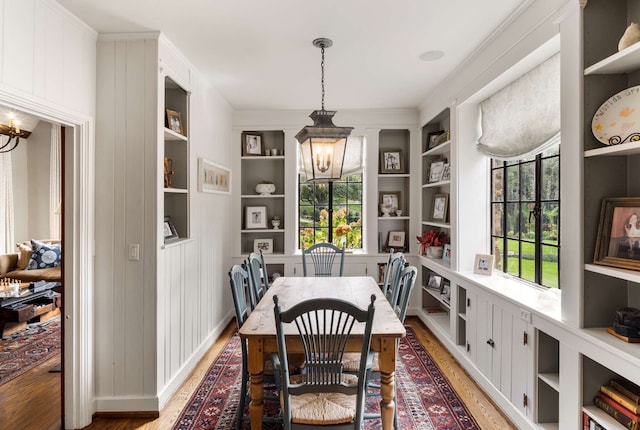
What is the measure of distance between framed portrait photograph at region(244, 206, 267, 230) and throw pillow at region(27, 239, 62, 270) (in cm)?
→ 319

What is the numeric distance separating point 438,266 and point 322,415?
2565mm

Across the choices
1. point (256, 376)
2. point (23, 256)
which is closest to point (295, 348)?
point (256, 376)

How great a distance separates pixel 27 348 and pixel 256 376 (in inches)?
127

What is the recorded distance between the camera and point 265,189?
15.8 feet

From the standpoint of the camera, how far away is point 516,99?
279cm

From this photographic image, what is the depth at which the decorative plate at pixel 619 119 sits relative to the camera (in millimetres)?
1626

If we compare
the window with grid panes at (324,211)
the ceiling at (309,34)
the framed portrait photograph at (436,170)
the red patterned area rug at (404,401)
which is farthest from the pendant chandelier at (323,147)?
the window with grid panes at (324,211)

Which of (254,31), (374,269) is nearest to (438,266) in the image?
(374,269)

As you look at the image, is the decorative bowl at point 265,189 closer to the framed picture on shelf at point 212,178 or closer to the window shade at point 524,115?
the framed picture on shelf at point 212,178

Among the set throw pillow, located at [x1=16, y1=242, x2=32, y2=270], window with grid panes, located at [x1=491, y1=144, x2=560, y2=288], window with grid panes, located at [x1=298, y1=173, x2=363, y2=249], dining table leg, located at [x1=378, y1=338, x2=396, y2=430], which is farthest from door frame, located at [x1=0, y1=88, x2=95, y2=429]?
throw pillow, located at [x1=16, y1=242, x2=32, y2=270]

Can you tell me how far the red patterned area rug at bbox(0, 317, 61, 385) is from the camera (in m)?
3.33

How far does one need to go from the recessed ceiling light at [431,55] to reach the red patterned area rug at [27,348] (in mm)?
4339

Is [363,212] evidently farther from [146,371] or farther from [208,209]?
[146,371]

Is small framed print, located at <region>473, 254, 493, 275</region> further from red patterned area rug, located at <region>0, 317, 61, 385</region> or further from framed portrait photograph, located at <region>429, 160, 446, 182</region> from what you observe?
red patterned area rug, located at <region>0, 317, 61, 385</region>
